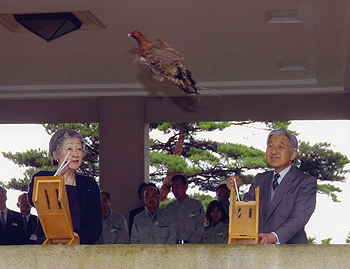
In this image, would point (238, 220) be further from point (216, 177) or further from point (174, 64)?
point (216, 177)

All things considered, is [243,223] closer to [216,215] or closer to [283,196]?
[283,196]

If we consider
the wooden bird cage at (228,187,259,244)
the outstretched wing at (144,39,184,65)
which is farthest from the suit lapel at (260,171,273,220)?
the outstretched wing at (144,39,184,65)

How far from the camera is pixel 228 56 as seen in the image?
18.4 ft

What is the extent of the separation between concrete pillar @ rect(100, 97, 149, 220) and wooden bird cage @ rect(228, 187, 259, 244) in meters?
5.04

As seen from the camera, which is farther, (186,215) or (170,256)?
(186,215)

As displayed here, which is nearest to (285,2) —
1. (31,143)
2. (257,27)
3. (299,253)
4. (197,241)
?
(257,27)

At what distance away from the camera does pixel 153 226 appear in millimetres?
4723

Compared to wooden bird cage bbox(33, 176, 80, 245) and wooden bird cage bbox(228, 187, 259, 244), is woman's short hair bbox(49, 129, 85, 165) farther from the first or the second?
wooden bird cage bbox(228, 187, 259, 244)

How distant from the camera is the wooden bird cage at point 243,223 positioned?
2016mm

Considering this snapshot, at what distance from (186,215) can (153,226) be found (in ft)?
2.62

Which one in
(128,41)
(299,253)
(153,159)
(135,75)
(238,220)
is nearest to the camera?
(299,253)

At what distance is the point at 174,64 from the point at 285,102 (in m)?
4.12

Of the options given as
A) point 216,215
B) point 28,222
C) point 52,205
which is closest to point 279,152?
point 52,205

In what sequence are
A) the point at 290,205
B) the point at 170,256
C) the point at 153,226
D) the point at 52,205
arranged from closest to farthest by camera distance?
1. the point at 170,256
2. the point at 52,205
3. the point at 290,205
4. the point at 153,226
